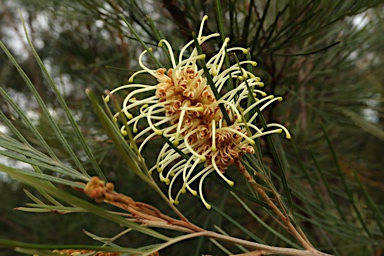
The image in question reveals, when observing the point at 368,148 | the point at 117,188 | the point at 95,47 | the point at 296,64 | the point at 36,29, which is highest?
the point at 36,29

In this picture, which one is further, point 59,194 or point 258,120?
point 258,120

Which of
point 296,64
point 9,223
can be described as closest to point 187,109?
point 296,64

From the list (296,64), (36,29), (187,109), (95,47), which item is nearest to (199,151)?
(187,109)

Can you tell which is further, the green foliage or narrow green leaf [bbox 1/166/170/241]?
the green foliage

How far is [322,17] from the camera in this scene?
50 cm

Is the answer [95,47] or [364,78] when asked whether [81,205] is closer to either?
[95,47]

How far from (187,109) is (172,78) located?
0.10 ft

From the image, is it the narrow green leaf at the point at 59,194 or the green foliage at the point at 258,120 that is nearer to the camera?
the narrow green leaf at the point at 59,194

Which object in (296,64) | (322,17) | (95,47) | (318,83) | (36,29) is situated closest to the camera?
(322,17)

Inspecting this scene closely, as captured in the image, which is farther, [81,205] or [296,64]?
[296,64]

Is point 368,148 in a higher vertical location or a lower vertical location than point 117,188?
lower

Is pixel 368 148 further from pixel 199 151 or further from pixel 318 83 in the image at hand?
pixel 199 151

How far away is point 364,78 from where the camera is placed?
1.02 metres

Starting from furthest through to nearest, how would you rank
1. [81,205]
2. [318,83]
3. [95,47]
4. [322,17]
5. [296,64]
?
[95,47] < [318,83] < [296,64] < [322,17] < [81,205]
